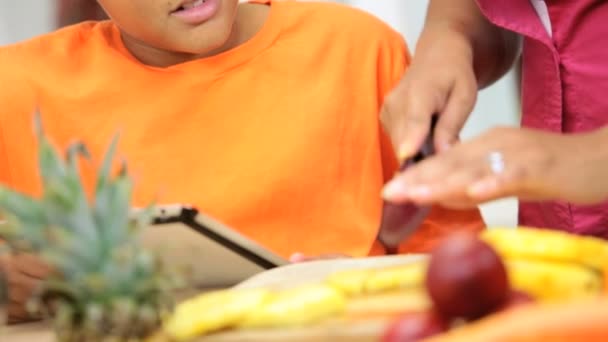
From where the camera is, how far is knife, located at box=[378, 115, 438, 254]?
3.37 ft

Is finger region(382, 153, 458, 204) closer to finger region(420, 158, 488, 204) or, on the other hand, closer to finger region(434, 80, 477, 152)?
finger region(420, 158, 488, 204)

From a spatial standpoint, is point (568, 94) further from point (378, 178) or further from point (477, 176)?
point (477, 176)

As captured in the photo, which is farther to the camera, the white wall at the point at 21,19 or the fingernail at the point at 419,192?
the white wall at the point at 21,19

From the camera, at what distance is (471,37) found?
4.14 feet

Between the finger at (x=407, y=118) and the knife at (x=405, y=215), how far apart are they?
11 millimetres

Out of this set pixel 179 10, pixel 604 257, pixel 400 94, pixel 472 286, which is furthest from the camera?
pixel 179 10

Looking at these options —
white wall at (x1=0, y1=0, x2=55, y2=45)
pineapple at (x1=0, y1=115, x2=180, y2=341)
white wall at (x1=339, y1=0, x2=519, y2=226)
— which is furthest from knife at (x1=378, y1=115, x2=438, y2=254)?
white wall at (x1=0, y1=0, x2=55, y2=45)

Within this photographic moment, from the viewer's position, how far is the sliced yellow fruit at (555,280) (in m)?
0.75

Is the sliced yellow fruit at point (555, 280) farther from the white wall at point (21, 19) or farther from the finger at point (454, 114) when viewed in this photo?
the white wall at point (21, 19)

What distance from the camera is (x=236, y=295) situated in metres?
0.85

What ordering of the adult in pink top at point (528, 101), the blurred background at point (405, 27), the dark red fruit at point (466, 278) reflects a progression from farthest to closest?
1. the blurred background at point (405, 27)
2. the adult in pink top at point (528, 101)
3. the dark red fruit at point (466, 278)

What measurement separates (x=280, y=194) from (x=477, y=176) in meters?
0.55

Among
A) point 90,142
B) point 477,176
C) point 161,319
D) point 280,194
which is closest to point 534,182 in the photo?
point 477,176

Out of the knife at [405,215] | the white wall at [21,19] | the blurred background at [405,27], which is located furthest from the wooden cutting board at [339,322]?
the white wall at [21,19]
